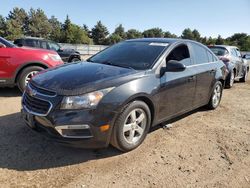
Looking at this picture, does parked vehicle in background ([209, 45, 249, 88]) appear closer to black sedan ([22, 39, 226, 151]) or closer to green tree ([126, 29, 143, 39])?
black sedan ([22, 39, 226, 151])

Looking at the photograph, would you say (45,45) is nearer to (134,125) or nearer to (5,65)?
(5,65)

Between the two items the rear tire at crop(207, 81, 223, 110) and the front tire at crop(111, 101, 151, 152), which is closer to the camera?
the front tire at crop(111, 101, 151, 152)

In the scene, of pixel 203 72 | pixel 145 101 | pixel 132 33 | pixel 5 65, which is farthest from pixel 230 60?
pixel 132 33

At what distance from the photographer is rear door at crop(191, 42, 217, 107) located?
523 centimetres

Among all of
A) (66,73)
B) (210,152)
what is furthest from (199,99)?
(66,73)

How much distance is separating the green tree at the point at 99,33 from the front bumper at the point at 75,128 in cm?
8104

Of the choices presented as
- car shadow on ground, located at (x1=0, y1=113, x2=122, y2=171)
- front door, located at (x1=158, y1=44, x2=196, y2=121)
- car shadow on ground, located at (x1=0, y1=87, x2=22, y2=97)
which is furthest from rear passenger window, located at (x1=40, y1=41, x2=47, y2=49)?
front door, located at (x1=158, y1=44, x2=196, y2=121)

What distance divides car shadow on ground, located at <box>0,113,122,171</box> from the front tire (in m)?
0.23

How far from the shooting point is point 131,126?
12.4 feet

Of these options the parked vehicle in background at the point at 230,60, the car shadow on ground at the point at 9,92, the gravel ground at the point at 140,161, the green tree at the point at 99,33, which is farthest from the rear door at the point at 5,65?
the green tree at the point at 99,33

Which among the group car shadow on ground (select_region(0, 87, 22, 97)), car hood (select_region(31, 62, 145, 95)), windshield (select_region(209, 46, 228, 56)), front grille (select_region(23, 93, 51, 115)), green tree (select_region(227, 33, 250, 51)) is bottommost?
car shadow on ground (select_region(0, 87, 22, 97))

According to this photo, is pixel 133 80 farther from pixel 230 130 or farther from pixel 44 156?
pixel 230 130

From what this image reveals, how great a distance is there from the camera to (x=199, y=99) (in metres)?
5.41

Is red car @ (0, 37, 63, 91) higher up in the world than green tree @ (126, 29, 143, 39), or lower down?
lower down
